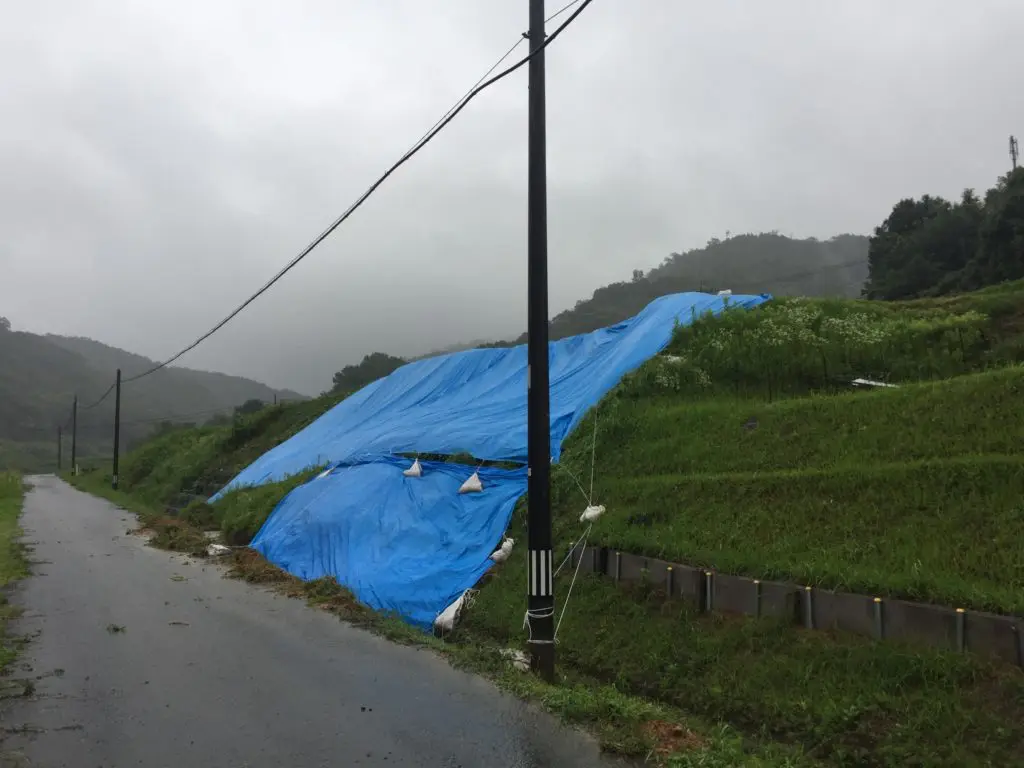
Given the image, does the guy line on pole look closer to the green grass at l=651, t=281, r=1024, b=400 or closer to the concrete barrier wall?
the concrete barrier wall

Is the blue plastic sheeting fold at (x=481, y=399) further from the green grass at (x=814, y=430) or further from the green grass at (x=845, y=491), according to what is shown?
the green grass at (x=845, y=491)

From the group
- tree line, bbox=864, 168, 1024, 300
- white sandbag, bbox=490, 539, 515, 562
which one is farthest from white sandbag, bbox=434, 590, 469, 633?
tree line, bbox=864, 168, 1024, 300

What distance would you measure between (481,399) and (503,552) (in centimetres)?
795

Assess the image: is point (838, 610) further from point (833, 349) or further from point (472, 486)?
point (833, 349)

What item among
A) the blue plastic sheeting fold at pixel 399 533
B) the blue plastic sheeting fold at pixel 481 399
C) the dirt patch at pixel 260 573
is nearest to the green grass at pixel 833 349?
the blue plastic sheeting fold at pixel 481 399

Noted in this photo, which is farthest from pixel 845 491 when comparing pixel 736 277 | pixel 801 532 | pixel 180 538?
pixel 736 277

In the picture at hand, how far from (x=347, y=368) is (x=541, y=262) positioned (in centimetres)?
5645

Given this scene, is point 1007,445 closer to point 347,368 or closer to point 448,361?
point 448,361

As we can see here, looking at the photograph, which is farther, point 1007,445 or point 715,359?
point 715,359

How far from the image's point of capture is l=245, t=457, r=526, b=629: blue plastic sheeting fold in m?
9.85

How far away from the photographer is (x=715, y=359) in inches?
531

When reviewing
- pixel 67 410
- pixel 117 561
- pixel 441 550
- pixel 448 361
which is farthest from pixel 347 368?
pixel 67 410

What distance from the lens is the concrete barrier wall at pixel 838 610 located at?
193 inches

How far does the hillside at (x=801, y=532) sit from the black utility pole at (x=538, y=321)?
1387 mm
